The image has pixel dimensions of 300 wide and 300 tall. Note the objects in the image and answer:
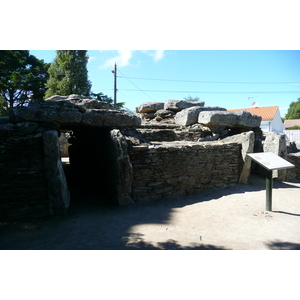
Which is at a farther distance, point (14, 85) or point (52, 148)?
point (14, 85)

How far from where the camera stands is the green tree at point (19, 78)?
17.3m

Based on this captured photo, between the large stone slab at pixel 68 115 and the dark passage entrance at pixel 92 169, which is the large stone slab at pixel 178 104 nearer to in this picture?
the dark passage entrance at pixel 92 169

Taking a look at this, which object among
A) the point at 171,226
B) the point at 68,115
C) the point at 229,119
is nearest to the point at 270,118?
the point at 229,119

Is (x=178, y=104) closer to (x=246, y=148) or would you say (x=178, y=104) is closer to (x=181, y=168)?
(x=246, y=148)

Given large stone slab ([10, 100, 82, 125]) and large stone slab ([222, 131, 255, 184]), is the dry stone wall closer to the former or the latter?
large stone slab ([10, 100, 82, 125])

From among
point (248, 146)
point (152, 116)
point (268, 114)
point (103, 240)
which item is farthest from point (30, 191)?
point (268, 114)

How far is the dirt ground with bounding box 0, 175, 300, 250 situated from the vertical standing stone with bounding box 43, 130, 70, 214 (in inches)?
10.9

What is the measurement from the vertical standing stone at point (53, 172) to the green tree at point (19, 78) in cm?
1530

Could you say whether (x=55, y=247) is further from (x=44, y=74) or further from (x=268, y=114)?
(x=268, y=114)

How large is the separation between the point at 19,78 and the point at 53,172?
685 inches

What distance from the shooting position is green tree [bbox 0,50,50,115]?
17.3 m

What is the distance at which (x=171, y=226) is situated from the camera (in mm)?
3797

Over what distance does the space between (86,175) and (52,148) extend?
331cm

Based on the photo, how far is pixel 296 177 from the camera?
22.9ft
